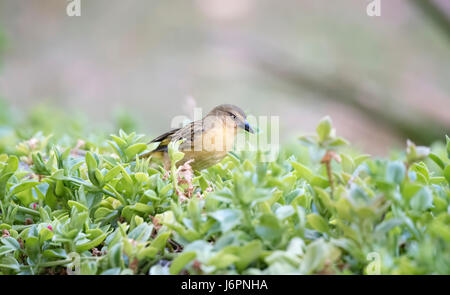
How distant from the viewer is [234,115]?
3.42 meters

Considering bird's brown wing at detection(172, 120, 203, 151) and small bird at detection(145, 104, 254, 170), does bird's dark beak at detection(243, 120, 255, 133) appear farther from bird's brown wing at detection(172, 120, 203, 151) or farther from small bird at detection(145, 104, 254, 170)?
bird's brown wing at detection(172, 120, 203, 151)

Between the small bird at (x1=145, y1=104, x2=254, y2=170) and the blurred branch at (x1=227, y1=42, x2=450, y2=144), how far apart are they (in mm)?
3434

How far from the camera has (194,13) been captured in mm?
11602

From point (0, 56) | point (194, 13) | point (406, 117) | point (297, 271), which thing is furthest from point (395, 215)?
point (194, 13)

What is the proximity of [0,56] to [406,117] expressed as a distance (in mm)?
4740

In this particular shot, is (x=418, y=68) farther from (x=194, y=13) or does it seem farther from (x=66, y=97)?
(x=66, y=97)

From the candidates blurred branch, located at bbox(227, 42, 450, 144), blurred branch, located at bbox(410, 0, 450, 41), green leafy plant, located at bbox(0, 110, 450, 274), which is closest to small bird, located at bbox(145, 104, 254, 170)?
green leafy plant, located at bbox(0, 110, 450, 274)

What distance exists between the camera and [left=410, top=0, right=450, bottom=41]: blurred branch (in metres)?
5.73

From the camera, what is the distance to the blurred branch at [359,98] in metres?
6.32

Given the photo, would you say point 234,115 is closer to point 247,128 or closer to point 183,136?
point 247,128

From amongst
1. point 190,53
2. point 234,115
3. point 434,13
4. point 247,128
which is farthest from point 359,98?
point 190,53

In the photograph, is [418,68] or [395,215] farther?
[418,68]

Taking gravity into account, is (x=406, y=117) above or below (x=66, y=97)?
below
